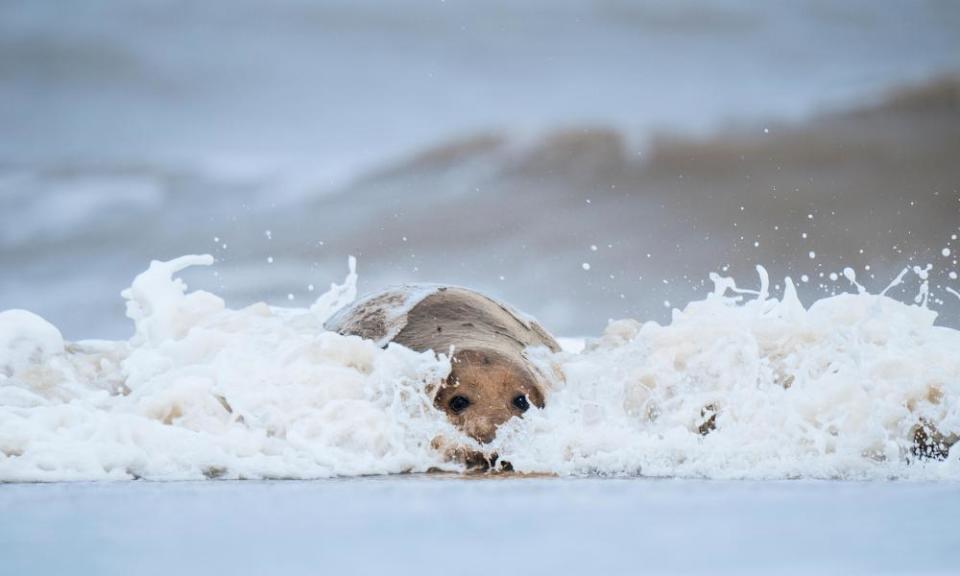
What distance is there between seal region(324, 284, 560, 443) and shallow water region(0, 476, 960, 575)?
116 centimetres

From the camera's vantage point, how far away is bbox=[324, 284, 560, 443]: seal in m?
6.00

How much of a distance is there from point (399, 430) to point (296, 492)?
1387mm

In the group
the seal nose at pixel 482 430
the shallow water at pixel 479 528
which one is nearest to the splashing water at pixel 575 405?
the seal nose at pixel 482 430

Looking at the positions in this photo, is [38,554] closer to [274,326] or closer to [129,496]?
[129,496]

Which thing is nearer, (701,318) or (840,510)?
(840,510)

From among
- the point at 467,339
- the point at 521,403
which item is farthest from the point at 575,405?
the point at 467,339

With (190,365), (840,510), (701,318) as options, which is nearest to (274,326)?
(190,365)

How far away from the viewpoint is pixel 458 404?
6012mm

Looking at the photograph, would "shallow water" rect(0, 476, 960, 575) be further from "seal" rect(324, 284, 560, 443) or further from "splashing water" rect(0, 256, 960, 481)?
"seal" rect(324, 284, 560, 443)

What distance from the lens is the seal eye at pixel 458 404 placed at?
19.6 ft

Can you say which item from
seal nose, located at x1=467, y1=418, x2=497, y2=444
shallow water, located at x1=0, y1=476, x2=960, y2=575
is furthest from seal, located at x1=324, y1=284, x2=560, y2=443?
shallow water, located at x1=0, y1=476, x2=960, y2=575

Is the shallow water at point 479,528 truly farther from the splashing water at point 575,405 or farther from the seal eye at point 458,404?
the seal eye at point 458,404

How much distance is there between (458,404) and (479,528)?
2.63 m

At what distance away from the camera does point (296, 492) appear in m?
4.53
